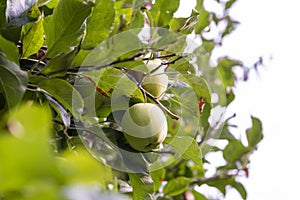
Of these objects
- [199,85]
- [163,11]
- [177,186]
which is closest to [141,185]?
[199,85]

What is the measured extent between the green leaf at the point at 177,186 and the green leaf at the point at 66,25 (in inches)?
25.2

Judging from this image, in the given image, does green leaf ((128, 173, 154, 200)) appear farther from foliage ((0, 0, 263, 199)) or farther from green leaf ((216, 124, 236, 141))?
green leaf ((216, 124, 236, 141))

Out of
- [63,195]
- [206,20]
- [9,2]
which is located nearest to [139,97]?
[9,2]

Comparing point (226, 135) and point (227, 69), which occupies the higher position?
point (227, 69)

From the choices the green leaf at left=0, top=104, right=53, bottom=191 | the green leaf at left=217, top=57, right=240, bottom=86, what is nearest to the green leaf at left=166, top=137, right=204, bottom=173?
the green leaf at left=0, top=104, right=53, bottom=191

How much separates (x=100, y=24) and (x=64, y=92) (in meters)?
0.10

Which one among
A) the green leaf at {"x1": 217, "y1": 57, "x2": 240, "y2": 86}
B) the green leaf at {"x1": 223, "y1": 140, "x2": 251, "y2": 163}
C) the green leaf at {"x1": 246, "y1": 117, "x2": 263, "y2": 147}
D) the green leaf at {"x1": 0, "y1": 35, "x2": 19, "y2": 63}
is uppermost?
the green leaf at {"x1": 0, "y1": 35, "x2": 19, "y2": 63}

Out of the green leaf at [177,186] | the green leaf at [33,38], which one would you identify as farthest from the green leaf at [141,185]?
the green leaf at [177,186]

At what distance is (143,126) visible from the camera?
0.67 metres

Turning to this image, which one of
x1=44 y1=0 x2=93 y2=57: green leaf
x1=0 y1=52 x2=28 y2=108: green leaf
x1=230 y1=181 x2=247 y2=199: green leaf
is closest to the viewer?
x1=0 y1=52 x2=28 y2=108: green leaf

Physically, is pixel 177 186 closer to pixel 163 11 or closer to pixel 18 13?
pixel 163 11

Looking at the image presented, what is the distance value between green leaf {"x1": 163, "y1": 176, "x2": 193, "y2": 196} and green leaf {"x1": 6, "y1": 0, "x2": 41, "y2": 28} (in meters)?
0.68

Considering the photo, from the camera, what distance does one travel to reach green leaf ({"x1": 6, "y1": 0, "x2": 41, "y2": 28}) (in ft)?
1.75

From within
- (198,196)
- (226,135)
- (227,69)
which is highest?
(227,69)
